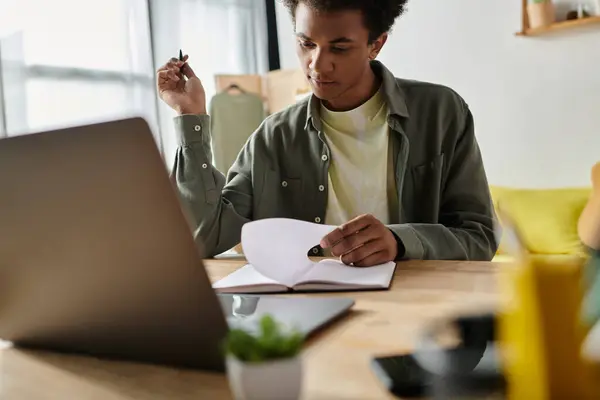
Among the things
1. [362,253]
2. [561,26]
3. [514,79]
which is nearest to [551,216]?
[514,79]

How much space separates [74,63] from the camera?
305 centimetres

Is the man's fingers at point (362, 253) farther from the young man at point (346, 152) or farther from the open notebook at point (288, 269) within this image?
the young man at point (346, 152)

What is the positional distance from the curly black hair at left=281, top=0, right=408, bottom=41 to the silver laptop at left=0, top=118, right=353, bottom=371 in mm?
905

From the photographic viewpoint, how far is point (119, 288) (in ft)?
1.90

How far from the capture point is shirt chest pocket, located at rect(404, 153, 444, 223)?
1437 mm

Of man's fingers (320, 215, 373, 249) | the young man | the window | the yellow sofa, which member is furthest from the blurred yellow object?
the yellow sofa

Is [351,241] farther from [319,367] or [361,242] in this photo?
[319,367]

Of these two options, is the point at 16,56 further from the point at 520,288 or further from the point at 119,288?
the point at 520,288

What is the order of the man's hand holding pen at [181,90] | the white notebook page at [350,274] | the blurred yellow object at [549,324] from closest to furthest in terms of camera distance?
the blurred yellow object at [549,324] < the white notebook page at [350,274] < the man's hand holding pen at [181,90]

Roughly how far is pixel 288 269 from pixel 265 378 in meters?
0.58

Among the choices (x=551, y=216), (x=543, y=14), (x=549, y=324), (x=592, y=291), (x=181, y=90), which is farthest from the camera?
(x=543, y=14)

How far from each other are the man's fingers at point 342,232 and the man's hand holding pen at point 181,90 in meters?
0.47

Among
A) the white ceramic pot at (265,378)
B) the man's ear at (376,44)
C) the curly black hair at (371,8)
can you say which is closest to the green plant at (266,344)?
the white ceramic pot at (265,378)

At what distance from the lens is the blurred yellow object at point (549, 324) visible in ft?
1.21
